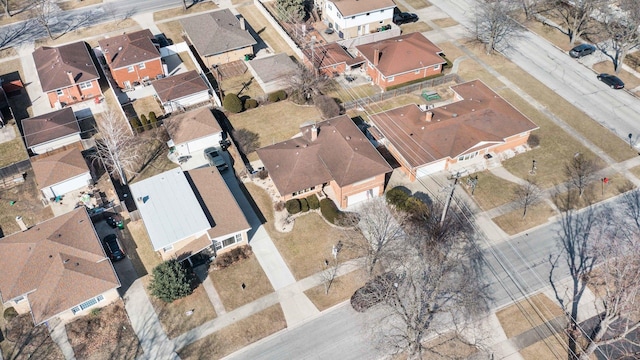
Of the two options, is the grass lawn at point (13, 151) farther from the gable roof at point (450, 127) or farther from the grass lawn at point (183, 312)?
the gable roof at point (450, 127)

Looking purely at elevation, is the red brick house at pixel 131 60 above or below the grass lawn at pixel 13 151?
above

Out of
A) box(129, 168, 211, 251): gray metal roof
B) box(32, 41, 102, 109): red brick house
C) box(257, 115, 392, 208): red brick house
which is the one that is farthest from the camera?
box(32, 41, 102, 109): red brick house

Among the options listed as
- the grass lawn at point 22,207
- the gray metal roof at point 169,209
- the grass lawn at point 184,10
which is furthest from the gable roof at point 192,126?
the grass lawn at point 184,10

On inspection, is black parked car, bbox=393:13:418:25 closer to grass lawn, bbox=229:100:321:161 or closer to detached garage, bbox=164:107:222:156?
grass lawn, bbox=229:100:321:161

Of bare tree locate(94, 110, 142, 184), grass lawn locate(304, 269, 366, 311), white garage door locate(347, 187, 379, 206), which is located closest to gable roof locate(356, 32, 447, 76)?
white garage door locate(347, 187, 379, 206)

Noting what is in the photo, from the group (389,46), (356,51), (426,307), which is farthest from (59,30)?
(426,307)

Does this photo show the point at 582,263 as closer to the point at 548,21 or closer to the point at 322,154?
the point at 322,154
